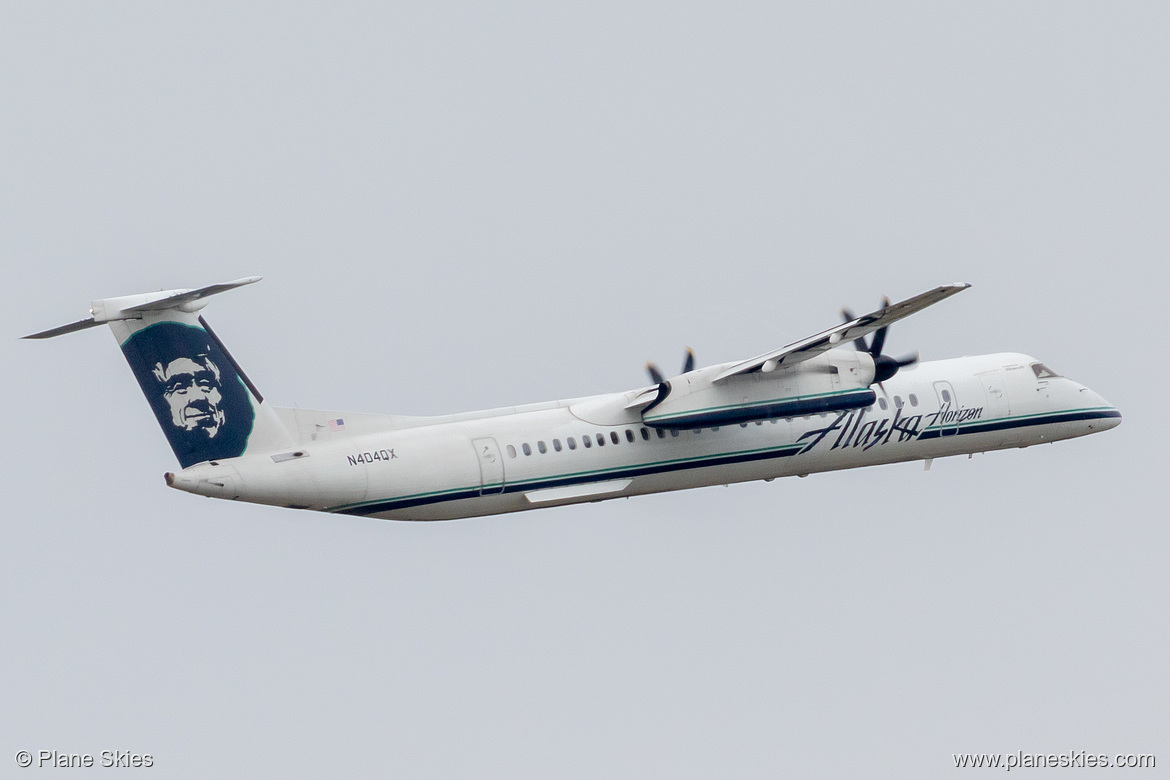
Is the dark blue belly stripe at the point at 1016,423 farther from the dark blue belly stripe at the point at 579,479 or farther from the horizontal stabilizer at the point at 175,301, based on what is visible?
the horizontal stabilizer at the point at 175,301

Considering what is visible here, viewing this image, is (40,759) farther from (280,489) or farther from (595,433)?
(595,433)

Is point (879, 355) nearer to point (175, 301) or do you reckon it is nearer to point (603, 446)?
point (603, 446)

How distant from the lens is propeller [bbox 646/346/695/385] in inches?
1179

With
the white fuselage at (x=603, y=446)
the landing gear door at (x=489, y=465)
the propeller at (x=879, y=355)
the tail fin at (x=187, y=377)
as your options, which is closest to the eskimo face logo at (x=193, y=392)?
the tail fin at (x=187, y=377)

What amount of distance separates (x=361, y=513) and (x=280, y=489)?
1598 millimetres

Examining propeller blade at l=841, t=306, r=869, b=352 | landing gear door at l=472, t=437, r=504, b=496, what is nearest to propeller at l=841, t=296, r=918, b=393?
propeller blade at l=841, t=306, r=869, b=352

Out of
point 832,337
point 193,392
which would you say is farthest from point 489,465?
point 832,337

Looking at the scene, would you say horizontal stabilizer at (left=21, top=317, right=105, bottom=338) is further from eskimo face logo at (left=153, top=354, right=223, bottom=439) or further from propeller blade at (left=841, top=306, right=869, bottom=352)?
propeller blade at (left=841, top=306, right=869, bottom=352)

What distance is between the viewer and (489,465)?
93.4 ft

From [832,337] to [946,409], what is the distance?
5055 millimetres

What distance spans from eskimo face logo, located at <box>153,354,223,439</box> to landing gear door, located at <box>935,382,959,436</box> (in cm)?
1431

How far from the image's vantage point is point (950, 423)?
32.9 m

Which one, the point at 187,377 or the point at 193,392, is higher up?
the point at 187,377

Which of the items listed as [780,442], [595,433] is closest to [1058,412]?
[780,442]
